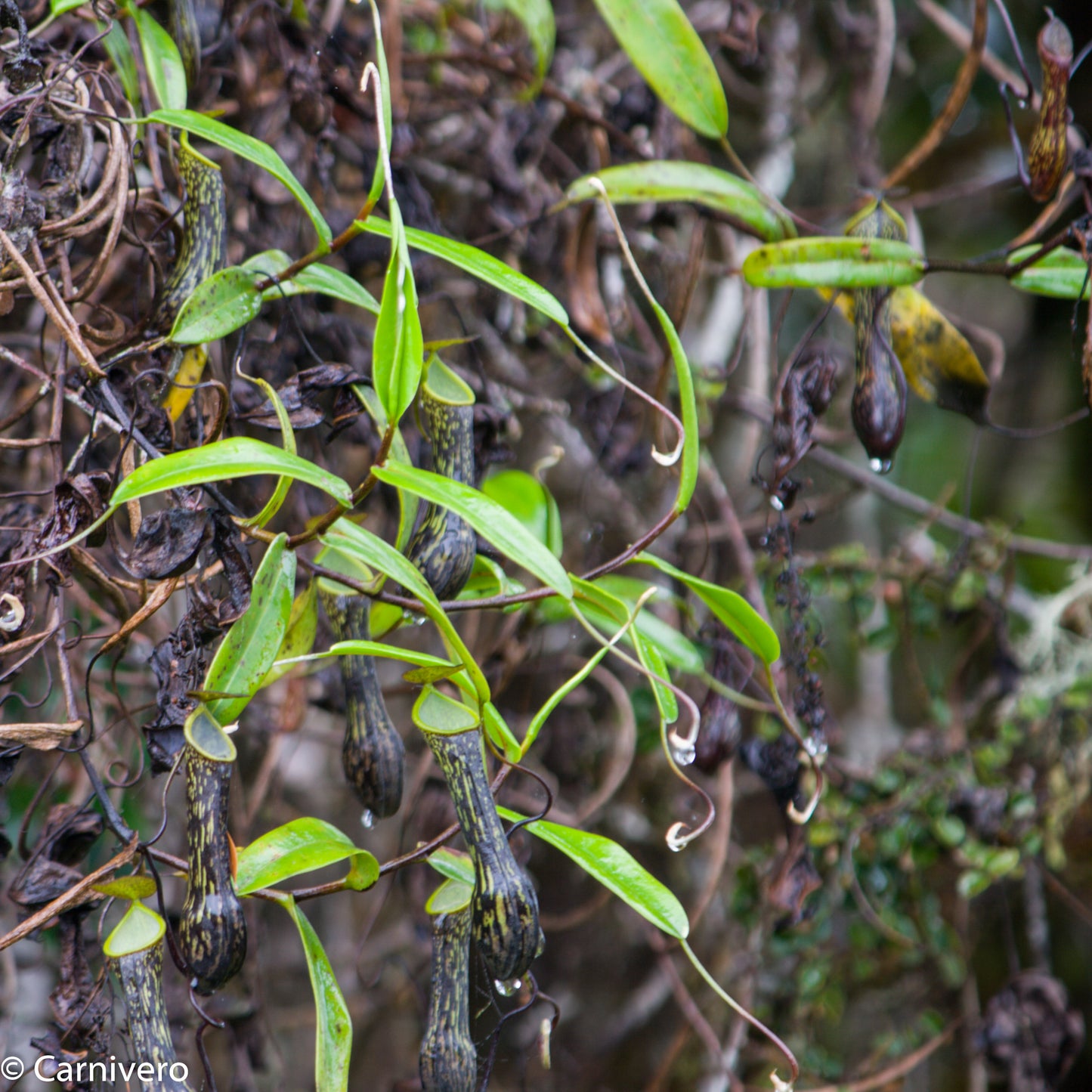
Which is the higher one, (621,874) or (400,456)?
(400,456)

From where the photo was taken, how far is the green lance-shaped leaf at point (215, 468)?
438 mm

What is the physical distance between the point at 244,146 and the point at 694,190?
35 cm

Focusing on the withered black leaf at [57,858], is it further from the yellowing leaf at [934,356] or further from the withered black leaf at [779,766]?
the yellowing leaf at [934,356]

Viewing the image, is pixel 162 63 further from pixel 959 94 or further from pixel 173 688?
pixel 959 94

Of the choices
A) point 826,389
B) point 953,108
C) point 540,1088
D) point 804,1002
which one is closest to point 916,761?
point 804,1002

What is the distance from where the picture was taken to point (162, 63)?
604 mm

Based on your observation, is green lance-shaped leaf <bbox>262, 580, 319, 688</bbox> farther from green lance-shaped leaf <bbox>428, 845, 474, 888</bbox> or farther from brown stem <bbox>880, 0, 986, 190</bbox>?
brown stem <bbox>880, 0, 986, 190</bbox>

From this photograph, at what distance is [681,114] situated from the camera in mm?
732

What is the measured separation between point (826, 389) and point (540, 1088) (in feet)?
3.85

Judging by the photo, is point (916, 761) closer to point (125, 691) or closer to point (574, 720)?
point (574, 720)

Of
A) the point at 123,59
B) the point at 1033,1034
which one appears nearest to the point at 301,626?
the point at 123,59

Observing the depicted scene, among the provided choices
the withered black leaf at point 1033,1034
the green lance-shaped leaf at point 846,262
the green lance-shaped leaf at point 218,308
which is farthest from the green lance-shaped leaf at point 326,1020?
the withered black leaf at point 1033,1034

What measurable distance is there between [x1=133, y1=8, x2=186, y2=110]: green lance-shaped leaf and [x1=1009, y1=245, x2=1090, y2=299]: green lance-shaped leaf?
576 mm

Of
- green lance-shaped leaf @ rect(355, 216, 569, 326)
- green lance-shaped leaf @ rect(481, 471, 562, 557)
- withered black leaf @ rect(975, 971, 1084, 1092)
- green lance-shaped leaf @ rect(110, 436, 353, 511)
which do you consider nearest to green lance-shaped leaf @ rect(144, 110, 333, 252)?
green lance-shaped leaf @ rect(355, 216, 569, 326)
